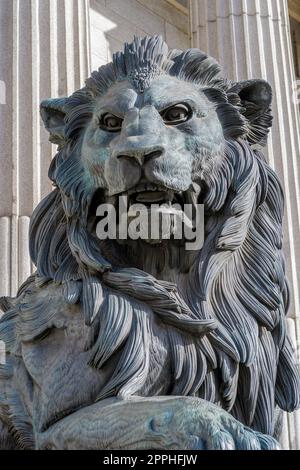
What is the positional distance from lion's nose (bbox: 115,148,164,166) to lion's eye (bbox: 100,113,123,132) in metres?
0.17

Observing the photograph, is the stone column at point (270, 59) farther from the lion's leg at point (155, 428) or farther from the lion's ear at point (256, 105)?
the lion's leg at point (155, 428)

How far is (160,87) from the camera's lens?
2.82m

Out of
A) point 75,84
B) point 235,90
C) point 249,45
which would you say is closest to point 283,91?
point 249,45

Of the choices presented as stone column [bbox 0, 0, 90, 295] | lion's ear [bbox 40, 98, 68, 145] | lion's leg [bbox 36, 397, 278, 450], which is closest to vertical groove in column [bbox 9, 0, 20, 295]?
stone column [bbox 0, 0, 90, 295]

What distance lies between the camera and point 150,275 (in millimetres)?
2703

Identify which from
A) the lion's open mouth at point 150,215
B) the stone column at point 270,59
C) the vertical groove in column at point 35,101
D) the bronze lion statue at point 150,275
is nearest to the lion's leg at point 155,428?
the bronze lion statue at point 150,275

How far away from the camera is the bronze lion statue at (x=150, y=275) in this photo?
8.63ft

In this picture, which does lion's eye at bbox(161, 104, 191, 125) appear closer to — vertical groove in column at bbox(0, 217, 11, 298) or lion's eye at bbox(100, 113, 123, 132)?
lion's eye at bbox(100, 113, 123, 132)

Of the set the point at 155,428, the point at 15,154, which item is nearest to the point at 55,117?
the point at 155,428

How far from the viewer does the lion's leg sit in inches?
88.3

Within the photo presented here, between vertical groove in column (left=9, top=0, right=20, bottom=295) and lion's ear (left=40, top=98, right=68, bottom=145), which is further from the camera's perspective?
vertical groove in column (left=9, top=0, right=20, bottom=295)

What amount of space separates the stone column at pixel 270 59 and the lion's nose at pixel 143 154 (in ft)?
13.4

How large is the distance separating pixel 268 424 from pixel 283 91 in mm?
4615
